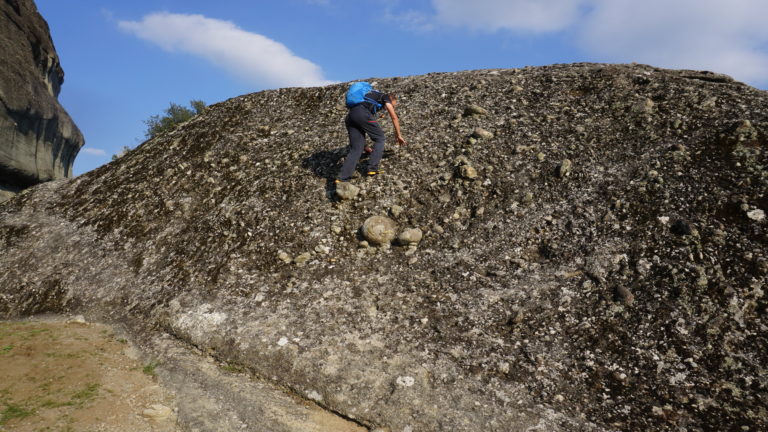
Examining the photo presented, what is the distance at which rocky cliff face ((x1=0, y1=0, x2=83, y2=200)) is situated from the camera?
28.5 m

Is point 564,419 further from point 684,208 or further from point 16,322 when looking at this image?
point 16,322

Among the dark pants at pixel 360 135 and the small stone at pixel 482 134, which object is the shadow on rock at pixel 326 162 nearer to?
the dark pants at pixel 360 135

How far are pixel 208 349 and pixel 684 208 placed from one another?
30.7ft

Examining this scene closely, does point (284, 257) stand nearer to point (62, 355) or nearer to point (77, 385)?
point (77, 385)

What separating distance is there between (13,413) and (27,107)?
3325 cm

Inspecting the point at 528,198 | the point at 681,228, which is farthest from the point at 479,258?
the point at 681,228

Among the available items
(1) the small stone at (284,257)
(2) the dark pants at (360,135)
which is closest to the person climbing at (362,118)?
(2) the dark pants at (360,135)

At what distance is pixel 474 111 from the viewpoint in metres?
12.5

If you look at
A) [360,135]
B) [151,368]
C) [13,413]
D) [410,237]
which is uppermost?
[360,135]

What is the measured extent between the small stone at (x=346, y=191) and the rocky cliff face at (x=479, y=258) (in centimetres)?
16

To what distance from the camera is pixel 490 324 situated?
23.5ft

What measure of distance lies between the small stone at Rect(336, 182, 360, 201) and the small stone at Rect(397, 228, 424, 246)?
201 centimetres

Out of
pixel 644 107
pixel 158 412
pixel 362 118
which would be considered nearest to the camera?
pixel 158 412

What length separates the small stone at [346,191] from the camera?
1042 centimetres
